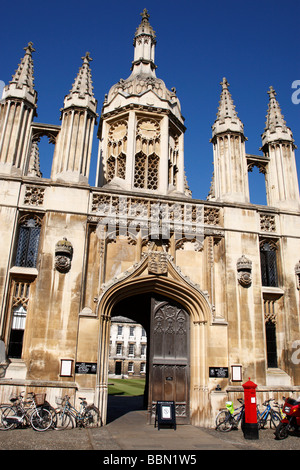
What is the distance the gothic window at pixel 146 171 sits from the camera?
1571 cm

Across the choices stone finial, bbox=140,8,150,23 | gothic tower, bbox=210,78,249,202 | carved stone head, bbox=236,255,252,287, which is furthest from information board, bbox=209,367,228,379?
stone finial, bbox=140,8,150,23

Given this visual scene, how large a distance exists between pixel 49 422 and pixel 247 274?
24.6 ft

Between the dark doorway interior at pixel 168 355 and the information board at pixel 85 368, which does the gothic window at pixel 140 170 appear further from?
the information board at pixel 85 368

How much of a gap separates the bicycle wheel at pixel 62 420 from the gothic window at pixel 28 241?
4.44 meters

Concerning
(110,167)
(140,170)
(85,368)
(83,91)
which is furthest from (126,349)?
(83,91)

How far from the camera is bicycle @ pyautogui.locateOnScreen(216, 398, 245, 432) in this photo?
10.9 m

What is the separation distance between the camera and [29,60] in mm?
14195

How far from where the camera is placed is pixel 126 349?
6400 centimetres

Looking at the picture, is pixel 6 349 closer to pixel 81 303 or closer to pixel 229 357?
→ pixel 81 303

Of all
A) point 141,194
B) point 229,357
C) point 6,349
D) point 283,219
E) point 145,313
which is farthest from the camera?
point 145,313

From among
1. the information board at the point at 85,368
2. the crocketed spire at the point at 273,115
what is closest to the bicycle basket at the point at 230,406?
the information board at the point at 85,368
